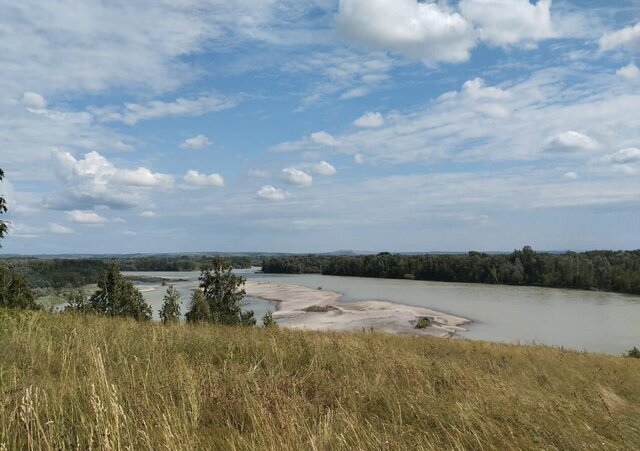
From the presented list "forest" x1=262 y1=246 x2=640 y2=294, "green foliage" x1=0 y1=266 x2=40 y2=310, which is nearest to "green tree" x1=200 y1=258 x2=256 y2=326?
"green foliage" x1=0 y1=266 x2=40 y2=310

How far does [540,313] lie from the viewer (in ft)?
159

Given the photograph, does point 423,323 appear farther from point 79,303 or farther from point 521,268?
point 521,268

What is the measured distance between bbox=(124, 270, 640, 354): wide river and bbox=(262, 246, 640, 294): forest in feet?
19.3

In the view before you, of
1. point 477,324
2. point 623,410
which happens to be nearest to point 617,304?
point 477,324

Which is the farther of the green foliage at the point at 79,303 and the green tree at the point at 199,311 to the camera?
the green tree at the point at 199,311

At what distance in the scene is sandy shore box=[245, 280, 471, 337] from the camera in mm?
38594

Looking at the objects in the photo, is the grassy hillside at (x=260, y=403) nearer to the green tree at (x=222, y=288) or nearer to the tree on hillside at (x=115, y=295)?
the tree on hillside at (x=115, y=295)

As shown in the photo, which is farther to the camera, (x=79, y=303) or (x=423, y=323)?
(x=423, y=323)

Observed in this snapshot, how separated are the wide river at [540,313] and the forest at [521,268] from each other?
588 centimetres

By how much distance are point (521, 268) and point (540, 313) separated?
41.3 meters

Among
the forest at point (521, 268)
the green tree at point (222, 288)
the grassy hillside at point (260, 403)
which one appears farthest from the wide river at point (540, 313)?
the grassy hillside at point (260, 403)

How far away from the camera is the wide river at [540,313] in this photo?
35.2 meters

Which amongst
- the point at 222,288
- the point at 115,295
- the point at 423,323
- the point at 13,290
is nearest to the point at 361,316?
the point at 423,323

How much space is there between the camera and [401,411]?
4398 millimetres
